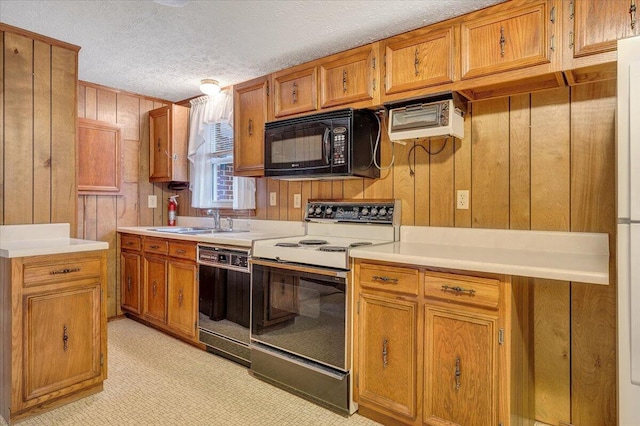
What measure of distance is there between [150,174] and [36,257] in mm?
2116

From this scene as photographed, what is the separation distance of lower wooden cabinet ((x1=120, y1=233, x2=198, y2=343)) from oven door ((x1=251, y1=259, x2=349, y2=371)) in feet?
2.45

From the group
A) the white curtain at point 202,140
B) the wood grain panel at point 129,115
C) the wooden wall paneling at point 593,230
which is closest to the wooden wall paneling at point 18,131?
the wood grain panel at point 129,115

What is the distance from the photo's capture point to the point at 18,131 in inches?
94.3

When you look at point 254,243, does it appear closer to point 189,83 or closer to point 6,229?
point 6,229

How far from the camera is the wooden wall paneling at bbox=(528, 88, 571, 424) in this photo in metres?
1.98

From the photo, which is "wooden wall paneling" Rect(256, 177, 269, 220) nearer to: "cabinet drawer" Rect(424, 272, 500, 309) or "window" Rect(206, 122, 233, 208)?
"window" Rect(206, 122, 233, 208)

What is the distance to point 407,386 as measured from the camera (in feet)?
6.17

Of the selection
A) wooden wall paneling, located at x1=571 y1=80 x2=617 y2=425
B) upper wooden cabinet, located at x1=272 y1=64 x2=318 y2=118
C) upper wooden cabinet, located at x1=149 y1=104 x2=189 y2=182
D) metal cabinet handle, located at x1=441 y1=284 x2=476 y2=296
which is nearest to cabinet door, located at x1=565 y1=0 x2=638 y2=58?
wooden wall paneling, located at x1=571 y1=80 x2=617 y2=425

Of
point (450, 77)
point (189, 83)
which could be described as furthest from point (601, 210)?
point (189, 83)

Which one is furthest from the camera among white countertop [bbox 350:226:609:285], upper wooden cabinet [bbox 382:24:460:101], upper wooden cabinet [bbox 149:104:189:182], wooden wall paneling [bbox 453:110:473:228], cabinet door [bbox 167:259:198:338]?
upper wooden cabinet [bbox 149:104:189:182]

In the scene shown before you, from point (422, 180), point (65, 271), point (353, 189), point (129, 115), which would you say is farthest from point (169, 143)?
point (422, 180)

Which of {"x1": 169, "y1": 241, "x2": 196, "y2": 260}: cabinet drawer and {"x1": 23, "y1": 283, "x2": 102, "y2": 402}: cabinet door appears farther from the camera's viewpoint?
{"x1": 169, "y1": 241, "x2": 196, "y2": 260}: cabinet drawer

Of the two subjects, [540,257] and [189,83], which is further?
[189,83]

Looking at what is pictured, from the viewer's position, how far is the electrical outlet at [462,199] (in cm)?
227
